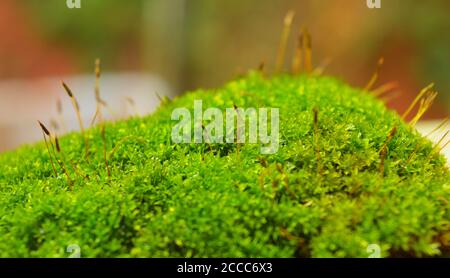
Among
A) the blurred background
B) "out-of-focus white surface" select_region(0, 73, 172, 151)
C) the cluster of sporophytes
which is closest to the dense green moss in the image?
the cluster of sporophytes

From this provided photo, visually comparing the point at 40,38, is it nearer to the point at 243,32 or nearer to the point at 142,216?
the point at 243,32

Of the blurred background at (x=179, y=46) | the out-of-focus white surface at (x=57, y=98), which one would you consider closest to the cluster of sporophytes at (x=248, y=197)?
the blurred background at (x=179, y=46)

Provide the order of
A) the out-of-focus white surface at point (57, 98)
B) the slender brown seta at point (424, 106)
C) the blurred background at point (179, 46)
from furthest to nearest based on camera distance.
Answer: the out-of-focus white surface at point (57, 98)
the blurred background at point (179, 46)
the slender brown seta at point (424, 106)

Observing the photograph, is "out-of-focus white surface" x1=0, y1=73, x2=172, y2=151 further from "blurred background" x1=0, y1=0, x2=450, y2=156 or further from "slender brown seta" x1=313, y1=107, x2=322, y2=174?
"slender brown seta" x1=313, y1=107, x2=322, y2=174

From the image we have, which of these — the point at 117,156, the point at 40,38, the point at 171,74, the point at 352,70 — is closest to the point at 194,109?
the point at 117,156

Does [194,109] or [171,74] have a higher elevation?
[171,74]

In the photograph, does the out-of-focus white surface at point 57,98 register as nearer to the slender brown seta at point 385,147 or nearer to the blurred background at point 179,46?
the blurred background at point 179,46
